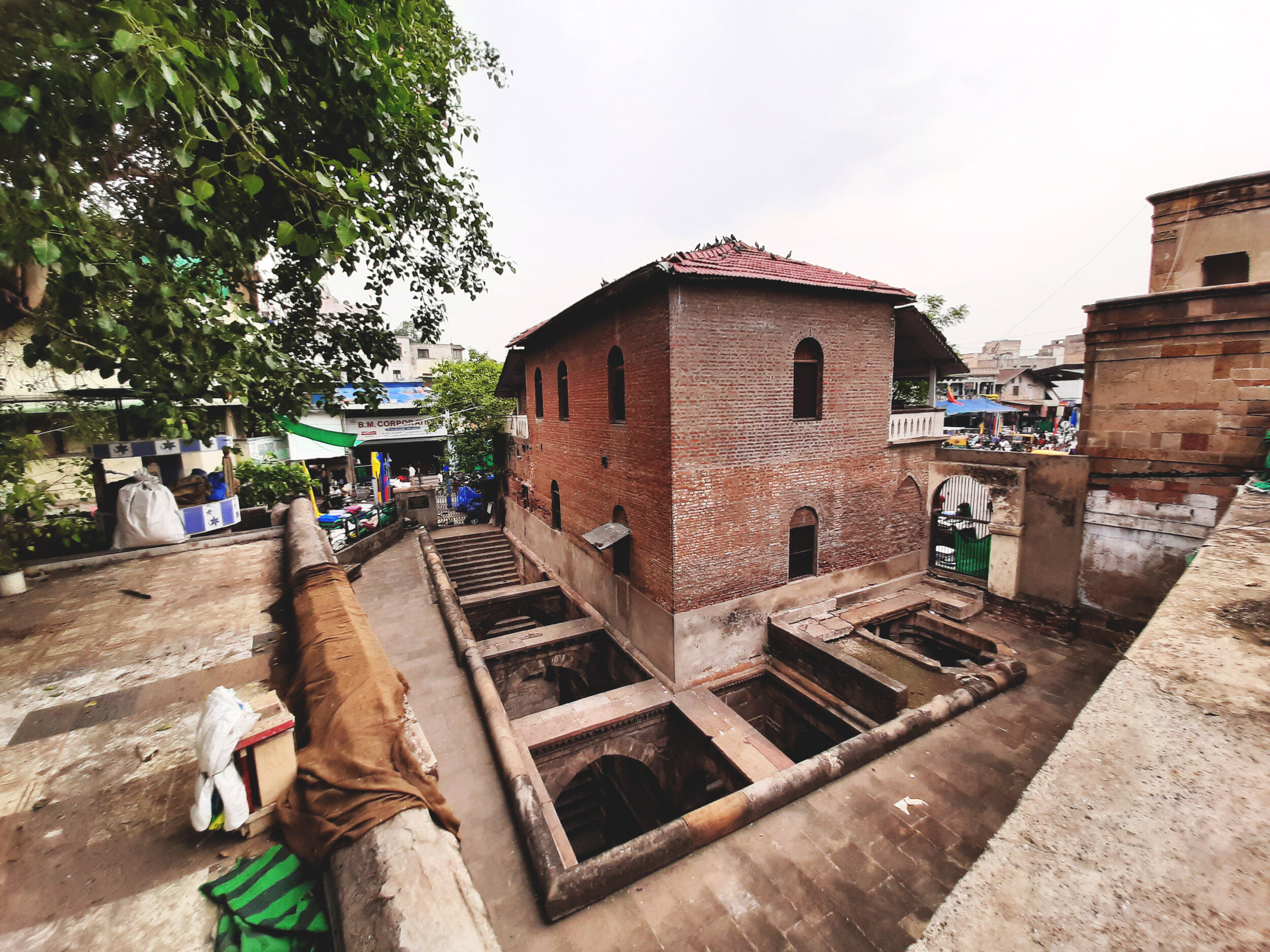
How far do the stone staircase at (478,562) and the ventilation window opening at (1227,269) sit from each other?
1867cm

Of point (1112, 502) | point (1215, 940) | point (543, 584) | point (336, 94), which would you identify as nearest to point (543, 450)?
point (543, 584)

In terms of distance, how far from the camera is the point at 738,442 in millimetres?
9148

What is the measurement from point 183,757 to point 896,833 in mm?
6604

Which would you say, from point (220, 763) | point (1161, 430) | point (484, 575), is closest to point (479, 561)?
point (484, 575)

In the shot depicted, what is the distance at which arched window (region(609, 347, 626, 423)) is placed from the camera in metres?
10.4

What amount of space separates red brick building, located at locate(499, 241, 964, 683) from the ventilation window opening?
4.30 metres

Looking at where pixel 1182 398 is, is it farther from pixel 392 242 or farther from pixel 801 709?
pixel 392 242

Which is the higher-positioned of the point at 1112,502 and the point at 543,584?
the point at 1112,502

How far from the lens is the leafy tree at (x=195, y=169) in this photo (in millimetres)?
2602

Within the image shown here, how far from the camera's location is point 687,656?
30.3 ft

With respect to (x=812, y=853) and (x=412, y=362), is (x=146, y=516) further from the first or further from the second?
(x=412, y=362)

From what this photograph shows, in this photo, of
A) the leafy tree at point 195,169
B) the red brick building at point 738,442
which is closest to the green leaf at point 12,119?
the leafy tree at point 195,169

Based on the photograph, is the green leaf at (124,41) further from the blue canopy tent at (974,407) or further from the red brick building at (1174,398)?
the blue canopy tent at (974,407)

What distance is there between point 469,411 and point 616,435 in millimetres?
11918
